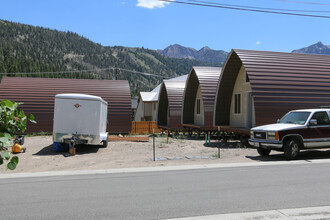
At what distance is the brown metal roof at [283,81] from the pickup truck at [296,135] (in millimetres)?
3381

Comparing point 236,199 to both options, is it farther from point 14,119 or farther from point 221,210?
point 14,119

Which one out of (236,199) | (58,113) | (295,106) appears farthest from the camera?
(295,106)

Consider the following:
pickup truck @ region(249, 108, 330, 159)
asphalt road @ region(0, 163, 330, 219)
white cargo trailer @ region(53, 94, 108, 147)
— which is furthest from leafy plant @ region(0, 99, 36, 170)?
white cargo trailer @ region(53, 94, 108, 147)

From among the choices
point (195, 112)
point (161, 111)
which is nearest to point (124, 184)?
point (195, 112)

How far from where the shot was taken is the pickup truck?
42.0 feet

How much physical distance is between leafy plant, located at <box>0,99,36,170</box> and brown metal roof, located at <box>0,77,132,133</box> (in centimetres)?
2128

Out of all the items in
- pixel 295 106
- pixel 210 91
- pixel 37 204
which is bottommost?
pixel 37 204

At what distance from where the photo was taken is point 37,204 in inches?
250

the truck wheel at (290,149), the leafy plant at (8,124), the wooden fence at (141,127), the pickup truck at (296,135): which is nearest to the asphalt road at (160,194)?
the truck wheel at (290,149)

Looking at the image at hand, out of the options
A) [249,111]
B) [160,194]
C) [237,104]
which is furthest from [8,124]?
[237,104]

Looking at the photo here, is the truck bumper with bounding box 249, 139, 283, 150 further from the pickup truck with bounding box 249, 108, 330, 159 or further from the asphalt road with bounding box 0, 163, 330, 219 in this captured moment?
the asphalt road with bounding box 0, 163, 330, 219

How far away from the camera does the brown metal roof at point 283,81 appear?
17344 millimetres

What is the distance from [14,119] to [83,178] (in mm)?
7124

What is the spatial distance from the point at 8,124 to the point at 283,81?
56.6 ft
